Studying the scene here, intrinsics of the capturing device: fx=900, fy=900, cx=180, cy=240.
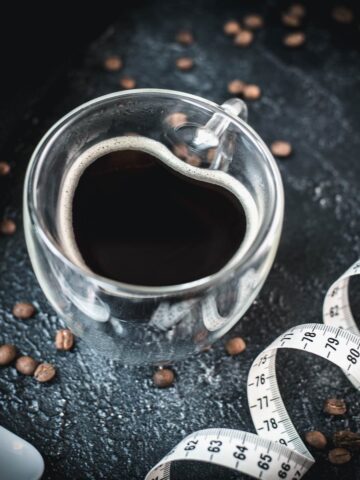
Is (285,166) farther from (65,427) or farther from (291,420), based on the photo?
(65,427)

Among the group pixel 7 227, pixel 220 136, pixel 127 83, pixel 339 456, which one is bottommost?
pixel 339 456

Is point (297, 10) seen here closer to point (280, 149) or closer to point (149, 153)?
point (280, 149)

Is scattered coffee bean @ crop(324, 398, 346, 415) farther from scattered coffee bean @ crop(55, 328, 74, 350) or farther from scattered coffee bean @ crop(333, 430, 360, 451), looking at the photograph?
scattered coffee bean @ crop(55, 328, 74, 350)

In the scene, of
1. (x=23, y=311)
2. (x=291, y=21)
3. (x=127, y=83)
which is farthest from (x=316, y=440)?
(x=291, y=21)

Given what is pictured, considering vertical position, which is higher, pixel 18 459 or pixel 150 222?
pixel 150 222

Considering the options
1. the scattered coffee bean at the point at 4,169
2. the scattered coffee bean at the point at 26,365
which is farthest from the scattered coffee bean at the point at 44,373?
the scattered coffee bean at the point at 4,169

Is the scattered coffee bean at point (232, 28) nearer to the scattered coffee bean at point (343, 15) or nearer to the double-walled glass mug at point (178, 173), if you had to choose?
the scattered coffee bean at point (343, 15)
